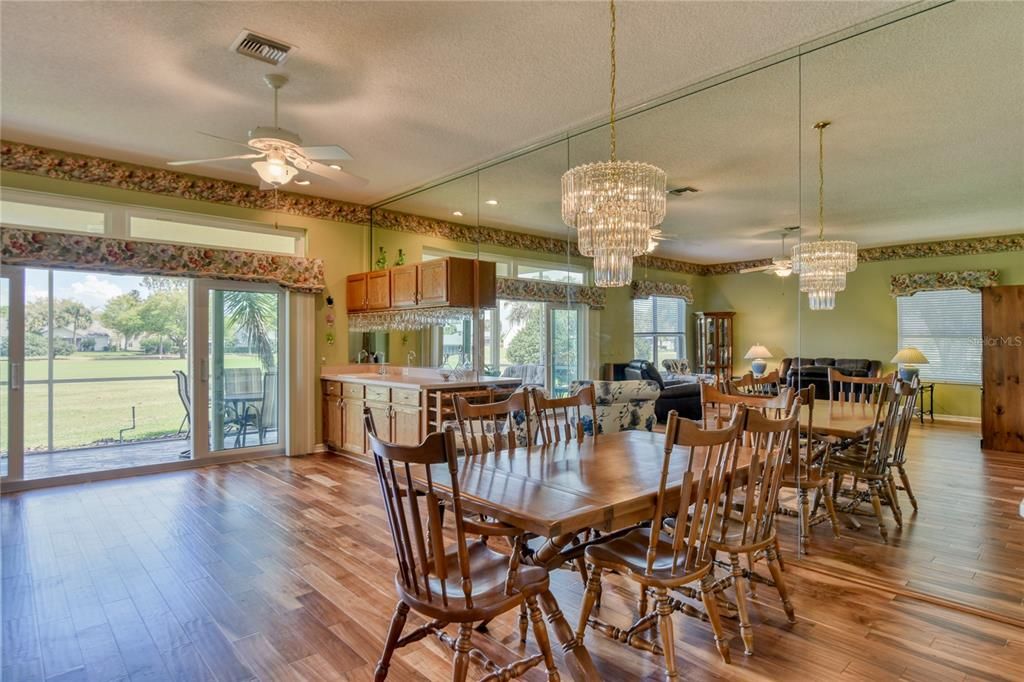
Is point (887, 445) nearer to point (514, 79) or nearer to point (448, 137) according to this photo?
point (514, 79)

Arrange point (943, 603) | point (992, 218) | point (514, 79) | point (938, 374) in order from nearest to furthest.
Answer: point (943, 603)
point (992, 218)
point (938, 374)
point (514, 79)

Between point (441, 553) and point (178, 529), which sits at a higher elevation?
point (441, 553)

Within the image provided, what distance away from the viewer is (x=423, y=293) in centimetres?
562

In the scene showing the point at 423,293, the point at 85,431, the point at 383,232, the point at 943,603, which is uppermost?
the point at 383,232

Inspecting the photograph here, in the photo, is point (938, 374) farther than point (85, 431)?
No

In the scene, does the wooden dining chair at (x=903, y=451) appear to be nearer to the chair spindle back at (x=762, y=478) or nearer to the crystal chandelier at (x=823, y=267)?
the crystal chandelier at (x=823, y=267)

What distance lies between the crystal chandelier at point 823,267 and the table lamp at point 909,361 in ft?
1.53

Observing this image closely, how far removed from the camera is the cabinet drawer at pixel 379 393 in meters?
5.33

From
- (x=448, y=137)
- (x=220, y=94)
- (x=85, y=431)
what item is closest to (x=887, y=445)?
(x=448, y=137)

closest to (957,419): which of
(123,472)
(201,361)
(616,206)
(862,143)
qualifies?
(862,143)

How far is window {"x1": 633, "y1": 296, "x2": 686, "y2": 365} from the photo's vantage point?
4.13m

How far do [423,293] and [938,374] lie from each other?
14.0 feet

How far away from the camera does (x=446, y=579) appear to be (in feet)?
5.58

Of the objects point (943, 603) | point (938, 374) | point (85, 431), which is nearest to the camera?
point (943, 603)
